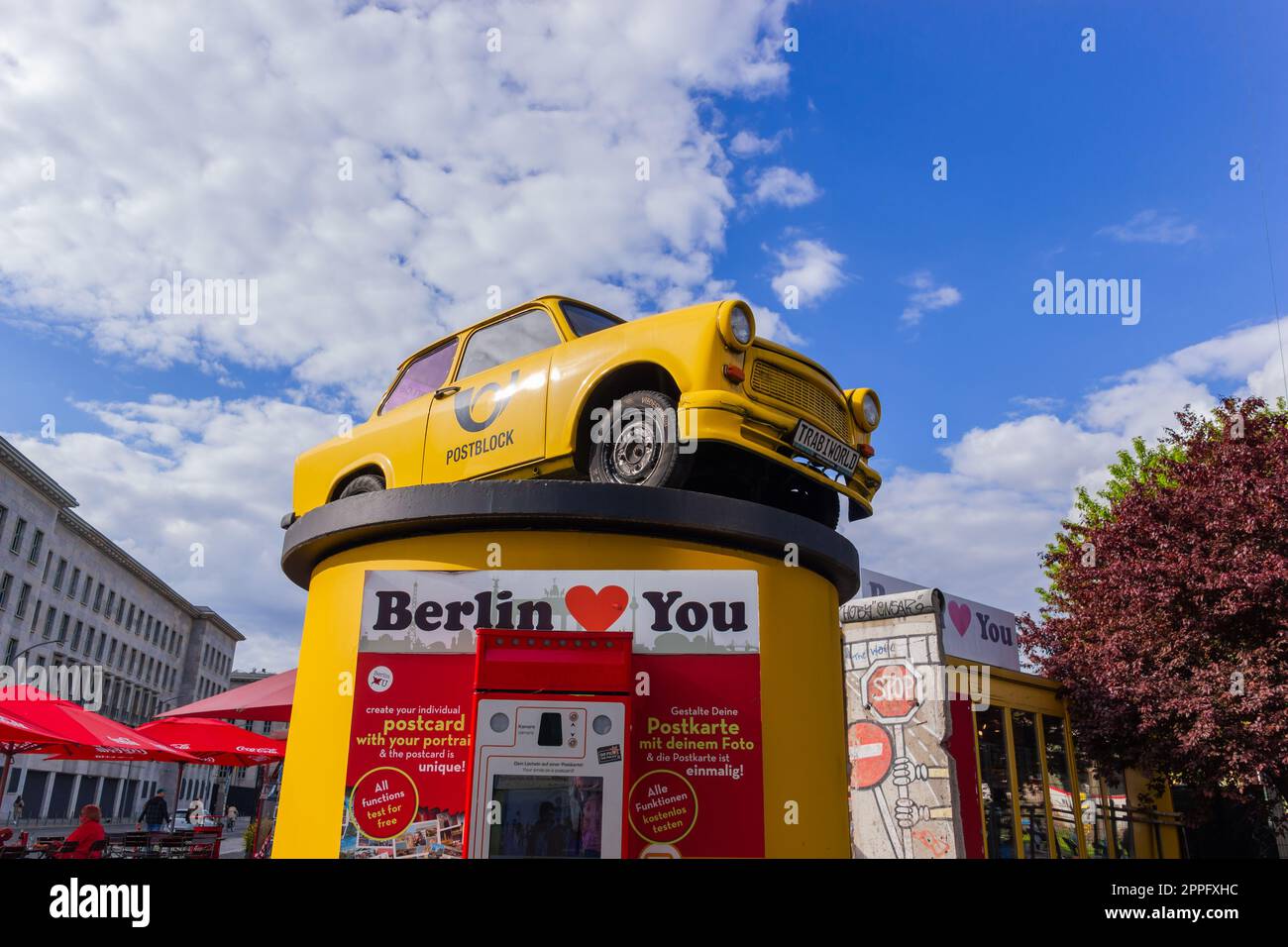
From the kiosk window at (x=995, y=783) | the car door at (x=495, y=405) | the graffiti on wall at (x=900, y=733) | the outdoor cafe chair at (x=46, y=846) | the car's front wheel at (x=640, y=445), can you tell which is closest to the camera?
the car's front wheel at (x=640, y=445)

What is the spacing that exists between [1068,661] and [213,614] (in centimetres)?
7787

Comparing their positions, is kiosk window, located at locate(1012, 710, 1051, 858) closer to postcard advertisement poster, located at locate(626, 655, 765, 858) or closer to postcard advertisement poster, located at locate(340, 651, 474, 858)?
postcard advertisement poster, located at locate(626, 655, 765, 858)

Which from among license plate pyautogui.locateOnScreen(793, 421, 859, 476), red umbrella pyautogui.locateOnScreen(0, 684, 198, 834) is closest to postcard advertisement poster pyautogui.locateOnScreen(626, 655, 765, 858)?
license plate pyautogui.locateOnScreen(793, 421, 859, 476)

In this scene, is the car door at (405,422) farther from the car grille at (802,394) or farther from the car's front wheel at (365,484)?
the car grille at (802,394)

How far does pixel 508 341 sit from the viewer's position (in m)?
7.77

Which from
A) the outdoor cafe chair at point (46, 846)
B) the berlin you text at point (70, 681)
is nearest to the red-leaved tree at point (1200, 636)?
the outdoor cafe chair at point (46, 846)

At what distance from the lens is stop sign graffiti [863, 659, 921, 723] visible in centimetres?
929

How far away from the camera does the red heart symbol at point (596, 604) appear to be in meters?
5.38

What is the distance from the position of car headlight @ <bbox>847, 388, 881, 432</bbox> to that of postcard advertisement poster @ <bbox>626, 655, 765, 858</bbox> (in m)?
2.46

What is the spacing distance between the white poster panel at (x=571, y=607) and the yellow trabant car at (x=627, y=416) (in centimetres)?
81

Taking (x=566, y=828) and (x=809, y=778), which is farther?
(x=809, y=778)
